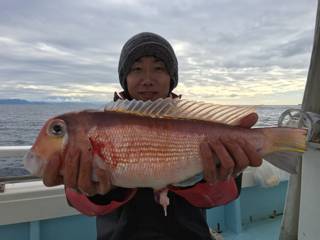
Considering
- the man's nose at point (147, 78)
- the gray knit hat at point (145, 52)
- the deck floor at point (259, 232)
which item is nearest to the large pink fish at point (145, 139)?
the man's nose at point (147, 78)

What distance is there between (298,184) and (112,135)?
6.61ft

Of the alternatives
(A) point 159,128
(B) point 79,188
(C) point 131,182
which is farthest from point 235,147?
(B) point 79,188

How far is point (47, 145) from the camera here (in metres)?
1.58

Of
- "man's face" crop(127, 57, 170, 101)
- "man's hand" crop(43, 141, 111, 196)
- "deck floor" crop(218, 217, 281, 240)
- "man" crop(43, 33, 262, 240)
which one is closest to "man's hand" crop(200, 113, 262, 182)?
"man" crop(43, 33, 262, 240)

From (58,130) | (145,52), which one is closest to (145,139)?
(58,130)

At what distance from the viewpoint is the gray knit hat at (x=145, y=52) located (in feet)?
7.82

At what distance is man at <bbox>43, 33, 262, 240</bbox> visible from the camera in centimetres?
168

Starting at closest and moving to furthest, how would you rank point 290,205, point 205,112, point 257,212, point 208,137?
point 208,137 → point 205,112 → point 290,205 → point 257,212

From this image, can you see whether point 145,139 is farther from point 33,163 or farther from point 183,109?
point 33,163

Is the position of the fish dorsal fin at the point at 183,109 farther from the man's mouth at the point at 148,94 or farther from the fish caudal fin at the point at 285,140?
the man's mouth at the point at 148,94

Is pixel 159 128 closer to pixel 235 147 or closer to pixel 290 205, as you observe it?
pixel 235 147

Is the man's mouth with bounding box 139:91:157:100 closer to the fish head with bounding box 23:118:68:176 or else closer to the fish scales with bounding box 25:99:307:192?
the fish scales with bounding box 25:99:307:192

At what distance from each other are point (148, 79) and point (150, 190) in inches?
31.1

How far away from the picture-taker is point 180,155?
1.64m
